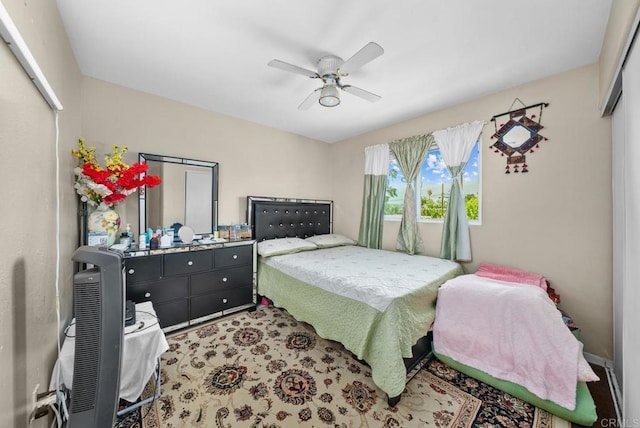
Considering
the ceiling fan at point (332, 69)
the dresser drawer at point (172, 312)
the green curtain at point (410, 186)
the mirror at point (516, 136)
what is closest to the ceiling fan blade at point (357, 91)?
the ceiling fan at point (332, 69)

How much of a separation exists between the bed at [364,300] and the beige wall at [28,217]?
1656mm

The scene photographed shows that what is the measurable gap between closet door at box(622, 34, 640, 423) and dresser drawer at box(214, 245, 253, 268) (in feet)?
9.52

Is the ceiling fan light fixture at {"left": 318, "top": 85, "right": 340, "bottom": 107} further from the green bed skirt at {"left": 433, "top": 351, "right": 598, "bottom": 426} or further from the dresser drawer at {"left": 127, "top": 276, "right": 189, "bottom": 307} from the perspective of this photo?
the green bed skirt at {"left": 433, "top": 351, "right": 598, "bottom": 426}

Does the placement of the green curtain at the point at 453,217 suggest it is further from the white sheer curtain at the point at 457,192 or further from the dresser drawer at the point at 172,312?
the dresser drawer at the point at 172,312

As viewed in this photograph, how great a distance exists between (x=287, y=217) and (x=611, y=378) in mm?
3435

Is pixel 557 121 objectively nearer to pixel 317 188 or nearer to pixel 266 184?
pixel 317 188

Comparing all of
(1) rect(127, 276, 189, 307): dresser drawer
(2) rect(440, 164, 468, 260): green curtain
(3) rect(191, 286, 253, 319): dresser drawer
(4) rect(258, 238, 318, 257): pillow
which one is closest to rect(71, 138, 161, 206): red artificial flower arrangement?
(1) rect(127, 276, 189, 307): dresser drawer

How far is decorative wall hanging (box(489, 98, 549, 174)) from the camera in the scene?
7.30 feet

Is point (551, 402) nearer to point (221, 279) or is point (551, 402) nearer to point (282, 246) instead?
point (282, 246)

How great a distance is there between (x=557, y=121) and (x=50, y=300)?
12.7 ft

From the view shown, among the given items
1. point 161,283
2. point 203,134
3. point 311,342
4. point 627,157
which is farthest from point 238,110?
point 627,157

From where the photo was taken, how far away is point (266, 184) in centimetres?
344

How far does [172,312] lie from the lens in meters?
2.31

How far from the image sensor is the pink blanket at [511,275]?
80.4 inches
